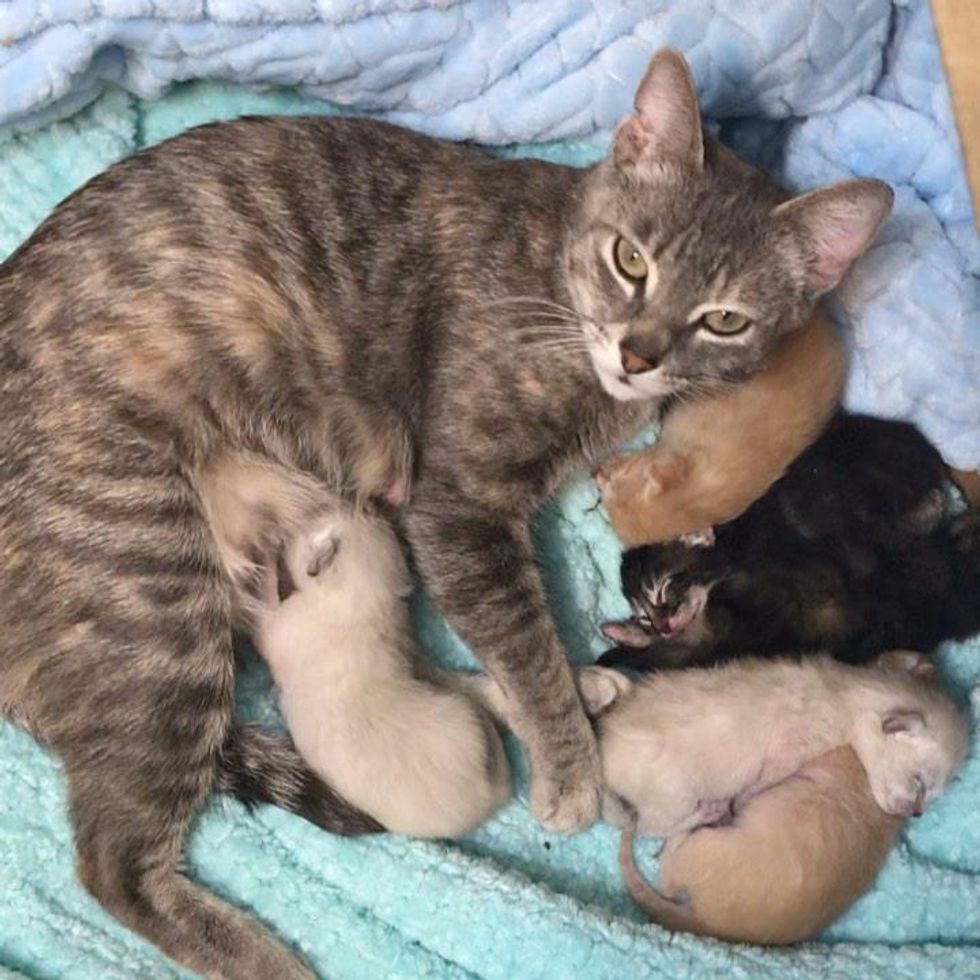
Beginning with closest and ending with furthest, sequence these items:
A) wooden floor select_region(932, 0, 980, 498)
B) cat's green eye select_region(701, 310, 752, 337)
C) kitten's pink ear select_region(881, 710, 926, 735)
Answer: wooden floor select_region(932, 0, 980, 498) < cat's green eye select_region(701, 310, 752, 337) < kitten's pink ear select_region(881, 710, 926, 735)

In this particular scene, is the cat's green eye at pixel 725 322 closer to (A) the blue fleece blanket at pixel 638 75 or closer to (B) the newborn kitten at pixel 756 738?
(A) the blue fleece blanket at pixel 638 75

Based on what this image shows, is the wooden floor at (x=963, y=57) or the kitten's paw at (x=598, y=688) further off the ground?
the wooden floor at (x=963, y=57)

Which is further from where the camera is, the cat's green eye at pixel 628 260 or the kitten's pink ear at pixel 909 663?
the kitten's pink ear at pixel 909 663

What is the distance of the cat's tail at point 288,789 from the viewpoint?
198cm

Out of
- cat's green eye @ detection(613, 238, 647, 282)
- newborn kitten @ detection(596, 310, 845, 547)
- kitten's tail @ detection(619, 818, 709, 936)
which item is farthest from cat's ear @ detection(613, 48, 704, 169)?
kitten's tail @ detection(619, 818, 709, 936)

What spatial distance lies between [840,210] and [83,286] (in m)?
1.04

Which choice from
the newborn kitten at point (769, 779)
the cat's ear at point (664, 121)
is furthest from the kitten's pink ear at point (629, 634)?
the cat's ear at point (664, 121)

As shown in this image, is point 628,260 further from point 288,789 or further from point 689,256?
point 288,789

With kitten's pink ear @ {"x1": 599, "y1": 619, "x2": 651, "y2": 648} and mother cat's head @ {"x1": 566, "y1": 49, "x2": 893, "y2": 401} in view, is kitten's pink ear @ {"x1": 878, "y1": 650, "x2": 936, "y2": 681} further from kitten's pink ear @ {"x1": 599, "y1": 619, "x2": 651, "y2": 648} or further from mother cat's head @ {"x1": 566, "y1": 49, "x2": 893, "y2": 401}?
mother cat's head @ {"x1": 566, "y1": 49, "x2": 893, "y2": 401}

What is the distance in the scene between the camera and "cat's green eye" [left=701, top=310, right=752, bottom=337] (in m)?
1.87

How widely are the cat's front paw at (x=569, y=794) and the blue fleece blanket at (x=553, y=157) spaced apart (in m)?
0.08

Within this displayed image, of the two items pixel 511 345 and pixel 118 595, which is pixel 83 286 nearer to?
pixel 118 595

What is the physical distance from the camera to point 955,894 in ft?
6.74

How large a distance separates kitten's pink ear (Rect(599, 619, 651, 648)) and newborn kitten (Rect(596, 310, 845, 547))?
0.50 feet
